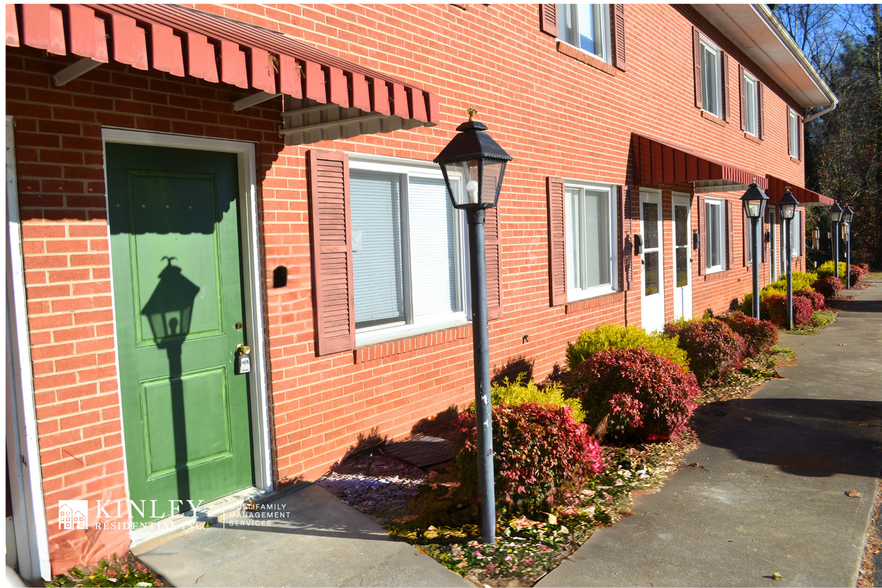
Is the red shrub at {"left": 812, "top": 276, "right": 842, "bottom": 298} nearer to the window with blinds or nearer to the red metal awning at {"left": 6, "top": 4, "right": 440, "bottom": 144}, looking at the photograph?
the window with blinds

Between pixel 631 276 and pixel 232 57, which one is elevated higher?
pixel 232 57

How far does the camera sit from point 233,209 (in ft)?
14.3

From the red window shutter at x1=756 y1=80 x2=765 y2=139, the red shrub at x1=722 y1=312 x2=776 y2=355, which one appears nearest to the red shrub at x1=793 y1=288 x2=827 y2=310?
the red window shutter at x1=756 y1=80 x2=765 y2=139

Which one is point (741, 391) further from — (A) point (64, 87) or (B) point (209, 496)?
(A) point (64, 87)

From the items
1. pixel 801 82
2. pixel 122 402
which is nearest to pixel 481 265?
pixel 122 402

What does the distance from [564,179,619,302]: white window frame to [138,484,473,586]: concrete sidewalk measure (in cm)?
499

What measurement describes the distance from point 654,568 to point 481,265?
1.98 metres

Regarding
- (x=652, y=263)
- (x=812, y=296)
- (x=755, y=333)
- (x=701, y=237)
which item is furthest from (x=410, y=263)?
(x=812, y=296)

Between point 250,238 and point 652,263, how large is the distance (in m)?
7.55

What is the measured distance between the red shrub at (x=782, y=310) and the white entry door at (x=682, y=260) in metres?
2.41

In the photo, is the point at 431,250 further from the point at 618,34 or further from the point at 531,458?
the point at 618,34

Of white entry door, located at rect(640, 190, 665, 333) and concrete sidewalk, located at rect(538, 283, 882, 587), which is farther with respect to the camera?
white entry door, located at rect(640, 190, 665, 333)

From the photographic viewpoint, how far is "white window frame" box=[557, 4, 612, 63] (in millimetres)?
8159

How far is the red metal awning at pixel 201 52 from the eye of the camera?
2441 millimetres
